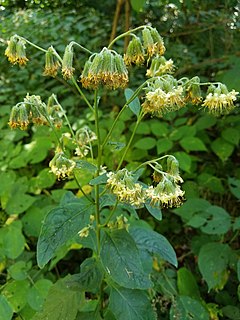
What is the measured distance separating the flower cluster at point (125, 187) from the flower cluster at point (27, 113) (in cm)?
27

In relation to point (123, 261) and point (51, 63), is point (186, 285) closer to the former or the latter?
point (123, 261)

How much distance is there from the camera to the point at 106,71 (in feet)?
3.30

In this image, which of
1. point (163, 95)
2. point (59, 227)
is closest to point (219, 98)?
point (163, 95)

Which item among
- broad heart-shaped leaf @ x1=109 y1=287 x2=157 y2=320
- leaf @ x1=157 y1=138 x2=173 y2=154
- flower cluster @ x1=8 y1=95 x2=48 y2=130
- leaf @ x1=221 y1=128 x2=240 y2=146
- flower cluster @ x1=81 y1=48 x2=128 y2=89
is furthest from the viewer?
leaf @ x1=221 y1=128 x2=240 y2=146

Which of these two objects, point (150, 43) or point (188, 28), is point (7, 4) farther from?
point (150, 43)

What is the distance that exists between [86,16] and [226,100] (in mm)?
2182

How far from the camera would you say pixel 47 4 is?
2559 millimetres

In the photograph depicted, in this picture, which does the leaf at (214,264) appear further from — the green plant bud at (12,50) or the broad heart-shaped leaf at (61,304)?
the green plant bud at (12,50)

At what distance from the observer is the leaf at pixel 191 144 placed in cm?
215

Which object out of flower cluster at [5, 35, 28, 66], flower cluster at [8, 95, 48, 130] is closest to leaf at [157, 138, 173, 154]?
flower cluster at [8, 95, 48, 130]

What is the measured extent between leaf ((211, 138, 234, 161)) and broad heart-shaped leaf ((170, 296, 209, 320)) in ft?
2.80

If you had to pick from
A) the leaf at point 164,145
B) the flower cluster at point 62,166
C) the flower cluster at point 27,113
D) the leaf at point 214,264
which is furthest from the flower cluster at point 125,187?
the leaf at point 164,145

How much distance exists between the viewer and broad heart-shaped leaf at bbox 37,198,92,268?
3.73 feet

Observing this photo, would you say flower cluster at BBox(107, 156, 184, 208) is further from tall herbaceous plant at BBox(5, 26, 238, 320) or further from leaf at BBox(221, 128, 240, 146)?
leaf at BBox(221, 128, 240, 146)
